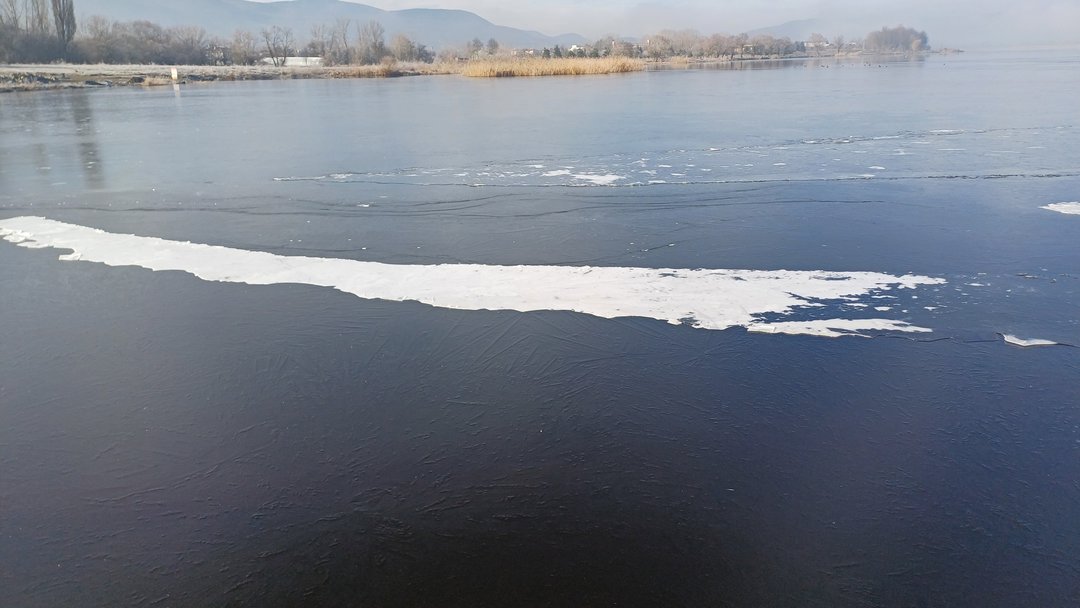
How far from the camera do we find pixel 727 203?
22.5ft

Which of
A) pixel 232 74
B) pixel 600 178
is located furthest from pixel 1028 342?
pixel 232 74

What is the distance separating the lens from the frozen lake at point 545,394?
7.26ft

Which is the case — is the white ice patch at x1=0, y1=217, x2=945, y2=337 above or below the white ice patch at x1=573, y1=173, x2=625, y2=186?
below

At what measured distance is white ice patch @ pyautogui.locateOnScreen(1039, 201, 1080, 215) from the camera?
6.28 metres

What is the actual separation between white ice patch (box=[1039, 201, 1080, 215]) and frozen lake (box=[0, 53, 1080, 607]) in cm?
8

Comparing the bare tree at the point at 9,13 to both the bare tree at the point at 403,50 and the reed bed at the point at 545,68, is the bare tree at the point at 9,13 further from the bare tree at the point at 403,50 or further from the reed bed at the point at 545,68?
the reed bed at the point at 545,68

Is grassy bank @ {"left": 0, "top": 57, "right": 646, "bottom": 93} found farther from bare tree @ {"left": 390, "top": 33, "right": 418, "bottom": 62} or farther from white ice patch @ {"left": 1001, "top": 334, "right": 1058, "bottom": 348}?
white ice patch @ {"left": 1001, "top": 334, "right": 1058, "bottom": 348}

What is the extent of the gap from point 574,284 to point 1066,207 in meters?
4.77

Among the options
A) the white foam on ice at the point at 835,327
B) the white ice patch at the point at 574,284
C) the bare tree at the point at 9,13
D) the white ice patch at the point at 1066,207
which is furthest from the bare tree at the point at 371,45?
the white foam on ice at the point at 835,327

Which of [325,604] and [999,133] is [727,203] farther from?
[999,133]

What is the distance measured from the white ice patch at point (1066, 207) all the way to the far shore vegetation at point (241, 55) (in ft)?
92.4

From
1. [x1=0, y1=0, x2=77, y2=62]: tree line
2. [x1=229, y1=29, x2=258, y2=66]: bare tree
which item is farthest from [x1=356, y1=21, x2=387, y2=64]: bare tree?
[x1=0, y1=0, x2=77, y2=62]: tree line

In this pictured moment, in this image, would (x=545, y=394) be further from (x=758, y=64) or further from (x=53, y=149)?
(x=758, y=64)

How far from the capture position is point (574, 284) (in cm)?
469
